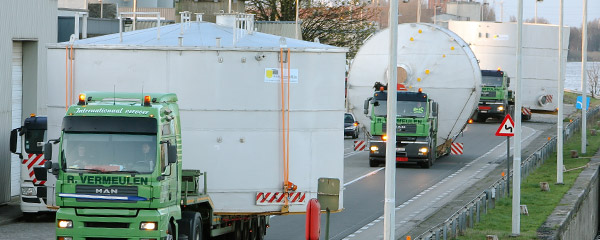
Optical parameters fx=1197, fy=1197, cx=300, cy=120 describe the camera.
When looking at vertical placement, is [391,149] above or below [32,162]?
above

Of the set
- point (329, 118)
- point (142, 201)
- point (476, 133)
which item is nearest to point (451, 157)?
point (476, 133)

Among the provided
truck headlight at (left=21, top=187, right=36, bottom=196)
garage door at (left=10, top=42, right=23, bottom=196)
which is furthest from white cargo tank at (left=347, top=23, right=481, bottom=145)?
truck headlight at (left=21, top=187, right=36, bottom=196)

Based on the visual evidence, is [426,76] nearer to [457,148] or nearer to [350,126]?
[457,148]

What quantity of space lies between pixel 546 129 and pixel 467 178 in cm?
2682

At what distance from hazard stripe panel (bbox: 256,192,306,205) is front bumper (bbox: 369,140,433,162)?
2234 cm

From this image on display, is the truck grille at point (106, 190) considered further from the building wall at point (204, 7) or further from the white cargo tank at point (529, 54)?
the white cargo tank at point (529, 54)

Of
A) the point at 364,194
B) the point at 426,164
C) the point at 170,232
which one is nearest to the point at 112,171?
the point at 170,232

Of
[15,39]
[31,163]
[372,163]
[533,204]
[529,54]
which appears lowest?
[533,204]

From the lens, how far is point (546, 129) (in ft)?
224

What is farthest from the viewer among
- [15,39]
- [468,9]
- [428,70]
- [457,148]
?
[468,9]

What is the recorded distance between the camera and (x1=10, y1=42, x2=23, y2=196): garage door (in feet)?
109

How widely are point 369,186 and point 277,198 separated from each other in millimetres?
17460

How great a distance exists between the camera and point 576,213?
35625 millimetres

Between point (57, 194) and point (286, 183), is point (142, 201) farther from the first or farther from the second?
point (286, 183)
